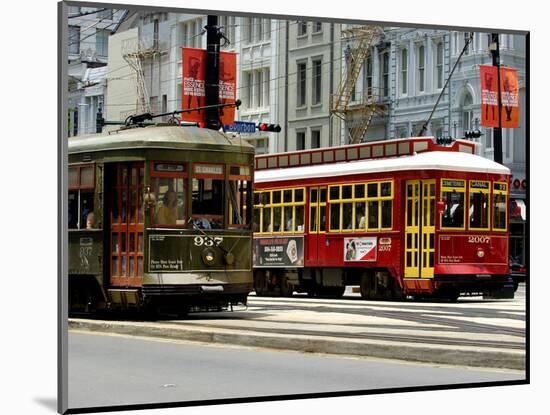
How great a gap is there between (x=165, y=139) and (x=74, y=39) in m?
3.41

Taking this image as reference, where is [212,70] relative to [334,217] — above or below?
above

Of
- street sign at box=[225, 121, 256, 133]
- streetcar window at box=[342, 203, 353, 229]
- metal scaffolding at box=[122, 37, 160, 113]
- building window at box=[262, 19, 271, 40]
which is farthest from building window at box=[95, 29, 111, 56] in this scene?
streetcar window at box=[342, 203, 353, 229]

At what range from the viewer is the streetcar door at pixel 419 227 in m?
19.1

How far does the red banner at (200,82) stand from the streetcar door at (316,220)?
499 centimetres

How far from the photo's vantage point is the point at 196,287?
15.5m

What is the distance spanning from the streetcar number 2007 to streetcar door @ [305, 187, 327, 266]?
1825 mm

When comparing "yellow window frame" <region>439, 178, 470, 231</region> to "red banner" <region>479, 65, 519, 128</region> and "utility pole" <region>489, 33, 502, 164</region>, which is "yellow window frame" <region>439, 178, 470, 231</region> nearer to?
"utility pole" <region>489, 33, 502, 164</region>

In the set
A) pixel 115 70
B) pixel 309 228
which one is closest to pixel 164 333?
pixel 115 70

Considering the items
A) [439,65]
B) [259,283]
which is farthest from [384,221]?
[439,65]

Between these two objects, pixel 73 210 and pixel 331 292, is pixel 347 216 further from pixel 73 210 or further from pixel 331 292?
pixel 73 210

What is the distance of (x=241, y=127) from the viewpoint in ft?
45.0

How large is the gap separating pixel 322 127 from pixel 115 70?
2.34 metres

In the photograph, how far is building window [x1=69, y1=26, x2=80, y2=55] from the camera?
37.8 ft

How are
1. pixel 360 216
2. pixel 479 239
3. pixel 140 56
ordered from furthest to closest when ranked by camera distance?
pixel 360 216 → pixel 479 239 → pixel 140 56
